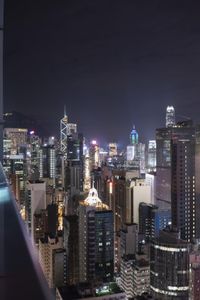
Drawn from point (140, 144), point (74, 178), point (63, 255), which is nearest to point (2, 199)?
point (63, 255)

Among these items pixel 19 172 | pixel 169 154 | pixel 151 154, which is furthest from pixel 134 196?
pixel 151 154

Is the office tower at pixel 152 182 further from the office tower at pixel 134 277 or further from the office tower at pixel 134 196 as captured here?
the office tower at pixel 134 277

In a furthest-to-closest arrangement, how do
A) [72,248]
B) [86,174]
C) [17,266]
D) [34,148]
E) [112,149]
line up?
[112,149] < [34,148] < [86,174] < [72,248] < [17,266]

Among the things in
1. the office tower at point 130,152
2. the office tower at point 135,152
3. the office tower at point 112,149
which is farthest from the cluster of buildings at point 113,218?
the office tower at point 130,152

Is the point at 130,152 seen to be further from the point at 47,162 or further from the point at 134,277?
the point at 134,277

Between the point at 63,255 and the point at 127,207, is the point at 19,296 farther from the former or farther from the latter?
the point at 127,207

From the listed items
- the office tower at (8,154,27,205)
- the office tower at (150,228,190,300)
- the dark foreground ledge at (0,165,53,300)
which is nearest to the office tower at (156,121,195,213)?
the office tower at (150,228,190,300)
